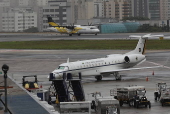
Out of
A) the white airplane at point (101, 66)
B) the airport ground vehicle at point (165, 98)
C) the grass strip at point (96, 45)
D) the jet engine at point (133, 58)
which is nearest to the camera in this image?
the airport ground vehicle at point (165, 98)

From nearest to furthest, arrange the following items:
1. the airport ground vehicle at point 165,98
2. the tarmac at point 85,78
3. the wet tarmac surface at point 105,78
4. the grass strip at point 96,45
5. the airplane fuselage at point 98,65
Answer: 1. the tarmac at point 85,78
2. the airport ground vehicle at point 165,98
3. the wet tarmac surface at point 105,78
4. the airplane fuselage at point 98,65
5. the grass strip at point 96,45

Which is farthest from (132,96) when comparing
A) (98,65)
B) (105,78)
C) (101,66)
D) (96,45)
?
(96,45)

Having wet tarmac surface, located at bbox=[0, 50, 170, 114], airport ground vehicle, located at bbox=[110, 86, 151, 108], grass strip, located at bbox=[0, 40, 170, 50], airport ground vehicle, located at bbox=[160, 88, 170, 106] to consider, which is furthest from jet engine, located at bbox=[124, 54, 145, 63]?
grass strip, located at bbox=[0, 40, 170, 50]

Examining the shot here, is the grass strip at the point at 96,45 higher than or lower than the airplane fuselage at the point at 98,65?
lower

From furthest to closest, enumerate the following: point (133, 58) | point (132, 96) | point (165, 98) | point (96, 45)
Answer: point (96, 45)
point (133, 58)
point (132, 96)
point (165, 98)

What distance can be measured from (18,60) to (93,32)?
101 m

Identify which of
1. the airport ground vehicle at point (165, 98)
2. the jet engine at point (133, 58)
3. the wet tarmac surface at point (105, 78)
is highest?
the jet engine at point (133, 58)

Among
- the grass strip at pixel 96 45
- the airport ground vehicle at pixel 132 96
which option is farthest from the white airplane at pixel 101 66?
the grass strip at pixel 96 45

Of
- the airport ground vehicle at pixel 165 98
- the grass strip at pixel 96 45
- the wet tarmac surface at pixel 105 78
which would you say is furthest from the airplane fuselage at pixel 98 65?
the grass strip at pixel 96 45

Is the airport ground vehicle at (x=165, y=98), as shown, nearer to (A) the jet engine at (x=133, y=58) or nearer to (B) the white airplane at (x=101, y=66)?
(B) the white airplane at (x=101, y=66)

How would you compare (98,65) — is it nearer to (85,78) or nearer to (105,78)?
(105,78)

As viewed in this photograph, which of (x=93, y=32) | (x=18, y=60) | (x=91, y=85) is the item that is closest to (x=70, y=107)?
(x=91, y=85)

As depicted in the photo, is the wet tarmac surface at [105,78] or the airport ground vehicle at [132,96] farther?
the wet tarmac surface at [105,78]

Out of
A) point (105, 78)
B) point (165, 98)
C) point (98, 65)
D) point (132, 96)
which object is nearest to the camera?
point (165, 98)
